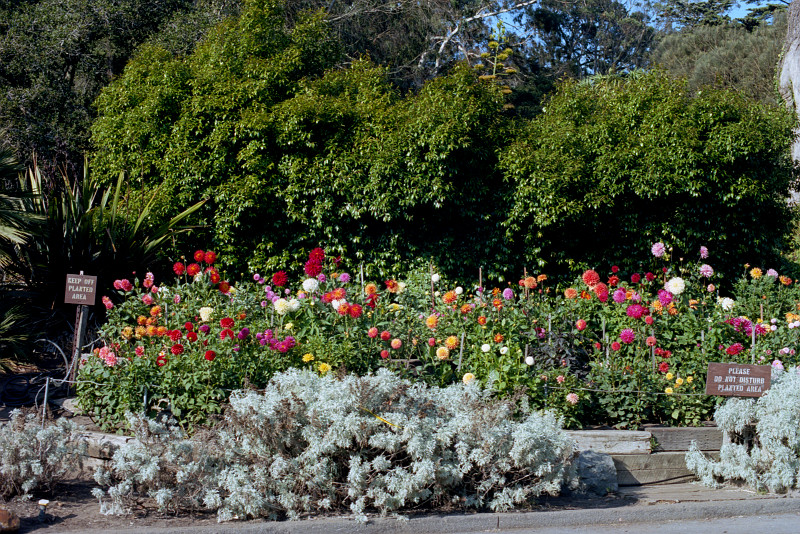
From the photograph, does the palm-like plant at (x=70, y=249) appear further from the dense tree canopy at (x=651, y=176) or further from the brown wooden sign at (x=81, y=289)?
the dense tree canopy at (x=651, y=176)

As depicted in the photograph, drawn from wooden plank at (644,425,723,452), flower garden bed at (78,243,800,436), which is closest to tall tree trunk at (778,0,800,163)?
flower garden bed at (78,243,800,436)

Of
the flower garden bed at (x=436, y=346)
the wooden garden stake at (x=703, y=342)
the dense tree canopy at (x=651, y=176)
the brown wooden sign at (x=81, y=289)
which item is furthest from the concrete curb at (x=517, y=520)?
the dense tree canopy at (x=651, y=176)

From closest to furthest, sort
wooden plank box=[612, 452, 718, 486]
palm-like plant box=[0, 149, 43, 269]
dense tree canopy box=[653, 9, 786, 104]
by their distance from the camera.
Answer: wooden plank box=[612, 452, 718, 486], palm-like plant box=[0, 149, 43, 269], dense tree canopy box=[653, 9, 786, 104]

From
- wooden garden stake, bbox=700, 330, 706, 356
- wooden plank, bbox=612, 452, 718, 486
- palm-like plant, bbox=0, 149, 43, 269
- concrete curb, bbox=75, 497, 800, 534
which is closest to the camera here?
concrete curb, bbox=75, 497, 800, 534

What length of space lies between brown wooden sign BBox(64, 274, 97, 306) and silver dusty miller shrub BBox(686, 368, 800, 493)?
16.8ft

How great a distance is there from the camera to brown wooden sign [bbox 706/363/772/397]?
563cm

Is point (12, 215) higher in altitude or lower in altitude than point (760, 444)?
higher

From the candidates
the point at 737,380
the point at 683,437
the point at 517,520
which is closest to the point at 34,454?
the point at 517,520

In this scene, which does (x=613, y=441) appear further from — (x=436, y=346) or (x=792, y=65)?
(x=792, y=65)

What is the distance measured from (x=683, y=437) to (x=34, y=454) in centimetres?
483

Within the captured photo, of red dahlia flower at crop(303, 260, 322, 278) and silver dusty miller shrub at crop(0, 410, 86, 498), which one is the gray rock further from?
silver dusty miller shrub at crop(0, 410, 86, 498)

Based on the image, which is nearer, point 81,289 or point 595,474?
point 595,474

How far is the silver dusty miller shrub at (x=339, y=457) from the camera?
4.53 m

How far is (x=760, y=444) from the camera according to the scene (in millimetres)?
5855
